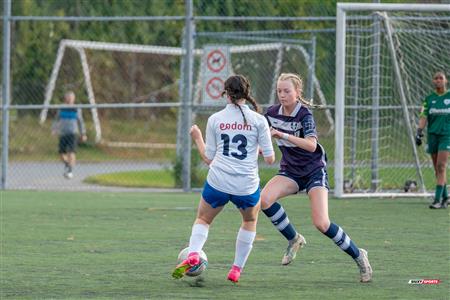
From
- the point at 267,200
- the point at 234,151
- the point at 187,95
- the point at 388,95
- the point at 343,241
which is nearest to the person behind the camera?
the point at 234,151

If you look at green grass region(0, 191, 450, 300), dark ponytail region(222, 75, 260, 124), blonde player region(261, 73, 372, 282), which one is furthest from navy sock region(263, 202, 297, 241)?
dark ponytail region(222, 75, 260, 124)

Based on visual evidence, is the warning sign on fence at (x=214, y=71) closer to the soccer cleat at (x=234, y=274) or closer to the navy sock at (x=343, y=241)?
the navy sock at (x=343, y=241)

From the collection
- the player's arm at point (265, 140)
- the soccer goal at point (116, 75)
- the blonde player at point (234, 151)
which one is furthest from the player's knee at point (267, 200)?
the soccer goal at point (116, 75)

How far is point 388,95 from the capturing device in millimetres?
19500

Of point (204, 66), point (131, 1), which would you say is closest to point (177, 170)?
point (204, 66)

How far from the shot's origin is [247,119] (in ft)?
29.6

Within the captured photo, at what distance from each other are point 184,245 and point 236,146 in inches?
121

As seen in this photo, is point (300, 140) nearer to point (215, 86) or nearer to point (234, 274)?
point (234, 274)

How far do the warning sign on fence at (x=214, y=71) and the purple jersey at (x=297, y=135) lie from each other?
8.83 meters

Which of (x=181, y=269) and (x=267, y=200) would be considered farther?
(x=267, y=200)

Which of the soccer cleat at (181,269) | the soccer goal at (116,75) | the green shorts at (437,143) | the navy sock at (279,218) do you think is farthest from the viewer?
the soccer goal at (116,75)

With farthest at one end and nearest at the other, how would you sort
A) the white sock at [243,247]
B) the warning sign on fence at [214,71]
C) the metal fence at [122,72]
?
the metal fence at [122,72], the warning sign on fence at [214,71], the white sock at [243,247]

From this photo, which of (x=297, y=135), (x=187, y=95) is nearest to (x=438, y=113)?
(x=187, y=95)

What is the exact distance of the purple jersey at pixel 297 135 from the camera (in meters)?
9.77
